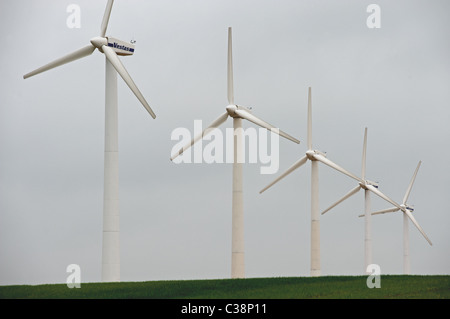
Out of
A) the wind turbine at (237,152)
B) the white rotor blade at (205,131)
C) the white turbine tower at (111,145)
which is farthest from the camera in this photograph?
the wind turbine at (237,152)

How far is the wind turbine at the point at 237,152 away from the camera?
224ft

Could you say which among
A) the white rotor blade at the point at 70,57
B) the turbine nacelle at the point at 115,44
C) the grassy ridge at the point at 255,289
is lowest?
the grassy ridge at the point at 255,289

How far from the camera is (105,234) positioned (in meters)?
57.1

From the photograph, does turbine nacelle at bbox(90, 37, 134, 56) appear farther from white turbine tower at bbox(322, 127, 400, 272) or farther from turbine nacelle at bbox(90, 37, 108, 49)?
white turbine tower at bbox(322, 127, 400, 272)

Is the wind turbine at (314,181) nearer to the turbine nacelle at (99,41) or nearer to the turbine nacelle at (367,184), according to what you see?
the turbine nacelle at (367,184)

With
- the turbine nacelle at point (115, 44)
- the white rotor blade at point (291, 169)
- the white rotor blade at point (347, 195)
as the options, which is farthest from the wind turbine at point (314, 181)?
the turbine nacelle at point (115, 44)

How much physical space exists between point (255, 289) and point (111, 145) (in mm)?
14959

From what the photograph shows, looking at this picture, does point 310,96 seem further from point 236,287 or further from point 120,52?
point 236,287

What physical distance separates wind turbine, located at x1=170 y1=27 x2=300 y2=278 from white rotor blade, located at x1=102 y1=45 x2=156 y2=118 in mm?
8778

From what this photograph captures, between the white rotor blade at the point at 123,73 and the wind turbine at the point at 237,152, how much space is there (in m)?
8.78

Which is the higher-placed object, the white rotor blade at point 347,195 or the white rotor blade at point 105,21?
the white rotor blade at point 105,21
